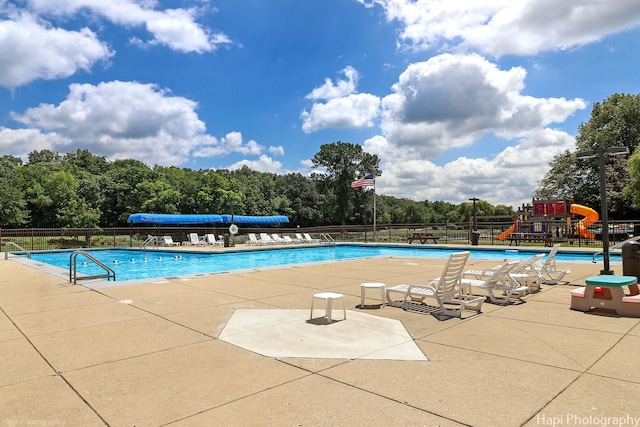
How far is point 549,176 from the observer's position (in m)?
46.4

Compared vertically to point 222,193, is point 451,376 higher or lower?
lower

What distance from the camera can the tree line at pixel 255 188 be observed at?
38.7 meters

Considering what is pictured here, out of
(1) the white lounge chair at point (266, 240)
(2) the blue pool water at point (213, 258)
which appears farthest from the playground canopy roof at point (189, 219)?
(2) the blue pool water at point (213, 258)

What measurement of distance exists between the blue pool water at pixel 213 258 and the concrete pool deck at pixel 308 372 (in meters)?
9.31

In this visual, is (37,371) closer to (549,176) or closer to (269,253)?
(269,253)

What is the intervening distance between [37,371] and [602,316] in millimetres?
7439

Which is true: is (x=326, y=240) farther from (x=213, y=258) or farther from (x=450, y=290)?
(x=450, y=290)

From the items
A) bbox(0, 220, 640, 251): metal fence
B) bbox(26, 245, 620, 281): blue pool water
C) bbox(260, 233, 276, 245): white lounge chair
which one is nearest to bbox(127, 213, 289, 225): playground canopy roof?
bbox(0, 220, 640, 251): metal fence

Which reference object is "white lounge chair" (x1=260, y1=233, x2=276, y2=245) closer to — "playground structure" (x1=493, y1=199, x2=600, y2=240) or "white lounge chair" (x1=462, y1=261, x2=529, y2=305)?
"playground structure" (x1=493, y1=199, x2=600, y2=240)

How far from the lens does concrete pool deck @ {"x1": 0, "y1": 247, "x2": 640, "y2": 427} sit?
10.4ft

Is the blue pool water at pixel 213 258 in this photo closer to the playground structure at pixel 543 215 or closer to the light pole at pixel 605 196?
the light pole at pixel 605 196

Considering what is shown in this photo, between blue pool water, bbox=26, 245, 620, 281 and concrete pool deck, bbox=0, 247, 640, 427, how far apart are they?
9.31 meters

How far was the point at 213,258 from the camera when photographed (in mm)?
22062

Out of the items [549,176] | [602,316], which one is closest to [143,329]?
[602,316]
